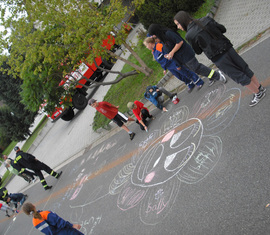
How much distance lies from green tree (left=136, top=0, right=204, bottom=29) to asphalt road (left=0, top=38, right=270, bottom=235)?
4.45 meters

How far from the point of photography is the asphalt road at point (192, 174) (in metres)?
3.13

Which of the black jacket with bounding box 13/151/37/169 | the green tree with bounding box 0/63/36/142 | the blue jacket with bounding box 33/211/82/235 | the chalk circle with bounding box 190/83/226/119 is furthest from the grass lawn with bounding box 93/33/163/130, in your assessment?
the green tree with bounding box 0/63/36/142

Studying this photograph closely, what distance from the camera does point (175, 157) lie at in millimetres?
4820

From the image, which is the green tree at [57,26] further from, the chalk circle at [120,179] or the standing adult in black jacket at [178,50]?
the chalk circle at [120,179]

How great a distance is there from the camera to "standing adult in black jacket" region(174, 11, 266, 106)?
370cm

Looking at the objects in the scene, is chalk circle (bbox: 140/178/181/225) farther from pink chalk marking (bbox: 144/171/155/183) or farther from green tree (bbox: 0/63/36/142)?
green tree (bbox: 0/63/36/142)

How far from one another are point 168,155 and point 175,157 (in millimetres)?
293

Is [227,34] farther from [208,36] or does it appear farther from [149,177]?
[149,177]

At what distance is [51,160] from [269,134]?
39.9ft

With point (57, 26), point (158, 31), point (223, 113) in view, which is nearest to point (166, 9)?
point (57, 26)

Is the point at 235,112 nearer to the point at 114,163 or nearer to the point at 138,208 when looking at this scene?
the point at 138,208

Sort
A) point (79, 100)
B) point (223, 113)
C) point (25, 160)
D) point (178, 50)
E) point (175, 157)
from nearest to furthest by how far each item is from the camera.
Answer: point (223, 113), point (175, 157), point (178, 50), point (25, 160), point (79, 100)

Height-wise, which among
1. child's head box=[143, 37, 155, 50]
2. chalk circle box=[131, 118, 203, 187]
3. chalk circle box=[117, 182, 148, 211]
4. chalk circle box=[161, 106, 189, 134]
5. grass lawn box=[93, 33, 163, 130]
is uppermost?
child's head box=[143, 37, 155, 50]

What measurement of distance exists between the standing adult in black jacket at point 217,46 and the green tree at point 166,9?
5.93m
